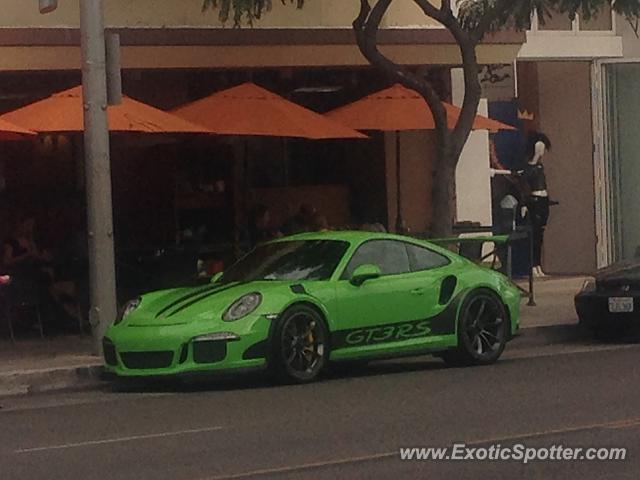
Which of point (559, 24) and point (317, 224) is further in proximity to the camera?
point (559, 24)

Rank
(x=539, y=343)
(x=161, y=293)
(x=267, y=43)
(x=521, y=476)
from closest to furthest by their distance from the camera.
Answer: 1. (x=521, y=476)
2. (x=161, y=293)
3. (x=539, y=343)
4. (x=267, y=43)

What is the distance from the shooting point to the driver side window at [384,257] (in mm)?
15320

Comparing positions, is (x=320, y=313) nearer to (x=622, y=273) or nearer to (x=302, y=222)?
(x=622, y=273)

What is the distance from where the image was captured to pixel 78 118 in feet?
57.8

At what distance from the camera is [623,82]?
2638cm

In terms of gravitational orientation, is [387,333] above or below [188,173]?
below

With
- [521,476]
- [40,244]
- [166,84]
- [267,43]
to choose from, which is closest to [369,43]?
[267,43]

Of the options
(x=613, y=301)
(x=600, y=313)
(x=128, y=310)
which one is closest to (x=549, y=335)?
(x=600, y=313)

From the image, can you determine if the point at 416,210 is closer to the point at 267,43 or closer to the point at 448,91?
the point at 448,91

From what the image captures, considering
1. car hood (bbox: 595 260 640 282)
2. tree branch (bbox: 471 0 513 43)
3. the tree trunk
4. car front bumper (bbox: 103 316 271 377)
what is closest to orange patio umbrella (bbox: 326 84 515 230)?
the tree trunk

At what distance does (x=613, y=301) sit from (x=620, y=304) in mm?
88

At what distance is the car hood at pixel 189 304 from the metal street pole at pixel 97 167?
1509 mm

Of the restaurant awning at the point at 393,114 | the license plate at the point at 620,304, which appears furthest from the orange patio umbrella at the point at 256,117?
the license plate at the point at 620,304

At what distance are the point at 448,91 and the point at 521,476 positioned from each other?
1425 centimetres
